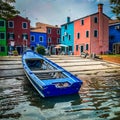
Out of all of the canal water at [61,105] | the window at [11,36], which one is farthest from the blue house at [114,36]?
the canal water at [61,105]

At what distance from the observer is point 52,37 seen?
6081 centimetres

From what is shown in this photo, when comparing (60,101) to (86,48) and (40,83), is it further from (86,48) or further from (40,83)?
(86,48)

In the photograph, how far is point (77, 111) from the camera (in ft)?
31.9

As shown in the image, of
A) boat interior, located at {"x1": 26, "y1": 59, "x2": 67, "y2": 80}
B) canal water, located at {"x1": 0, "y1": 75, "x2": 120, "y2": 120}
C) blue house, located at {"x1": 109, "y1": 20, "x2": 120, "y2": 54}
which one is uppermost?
blue house, located at {"x1": 109, "y1": 20, "x2": 120, "y2": 54}

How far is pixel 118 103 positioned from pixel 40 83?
4.12m

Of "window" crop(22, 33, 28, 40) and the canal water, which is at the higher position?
"window" crop(22, 33, 28, 40)

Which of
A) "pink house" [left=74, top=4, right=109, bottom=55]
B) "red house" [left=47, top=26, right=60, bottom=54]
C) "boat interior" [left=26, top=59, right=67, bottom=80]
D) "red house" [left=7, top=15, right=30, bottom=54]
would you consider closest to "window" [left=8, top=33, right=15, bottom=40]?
"red house" [left=7, top=15, right=30, bottom=54]

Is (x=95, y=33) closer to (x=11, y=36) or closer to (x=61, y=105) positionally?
(x=11, y=36)

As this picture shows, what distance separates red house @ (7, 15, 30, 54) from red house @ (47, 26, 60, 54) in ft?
24.1

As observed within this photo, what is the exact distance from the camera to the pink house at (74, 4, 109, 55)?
150ft

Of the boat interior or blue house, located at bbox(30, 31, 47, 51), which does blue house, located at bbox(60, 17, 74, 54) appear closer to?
blue house, located at bbox(30, 31, 47, 51)

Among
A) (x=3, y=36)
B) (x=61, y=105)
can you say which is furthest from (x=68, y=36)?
(x=61, y=105)

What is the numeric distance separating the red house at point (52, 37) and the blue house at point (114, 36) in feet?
51.7

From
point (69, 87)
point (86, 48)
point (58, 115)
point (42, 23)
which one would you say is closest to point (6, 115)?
point (58, 115)
